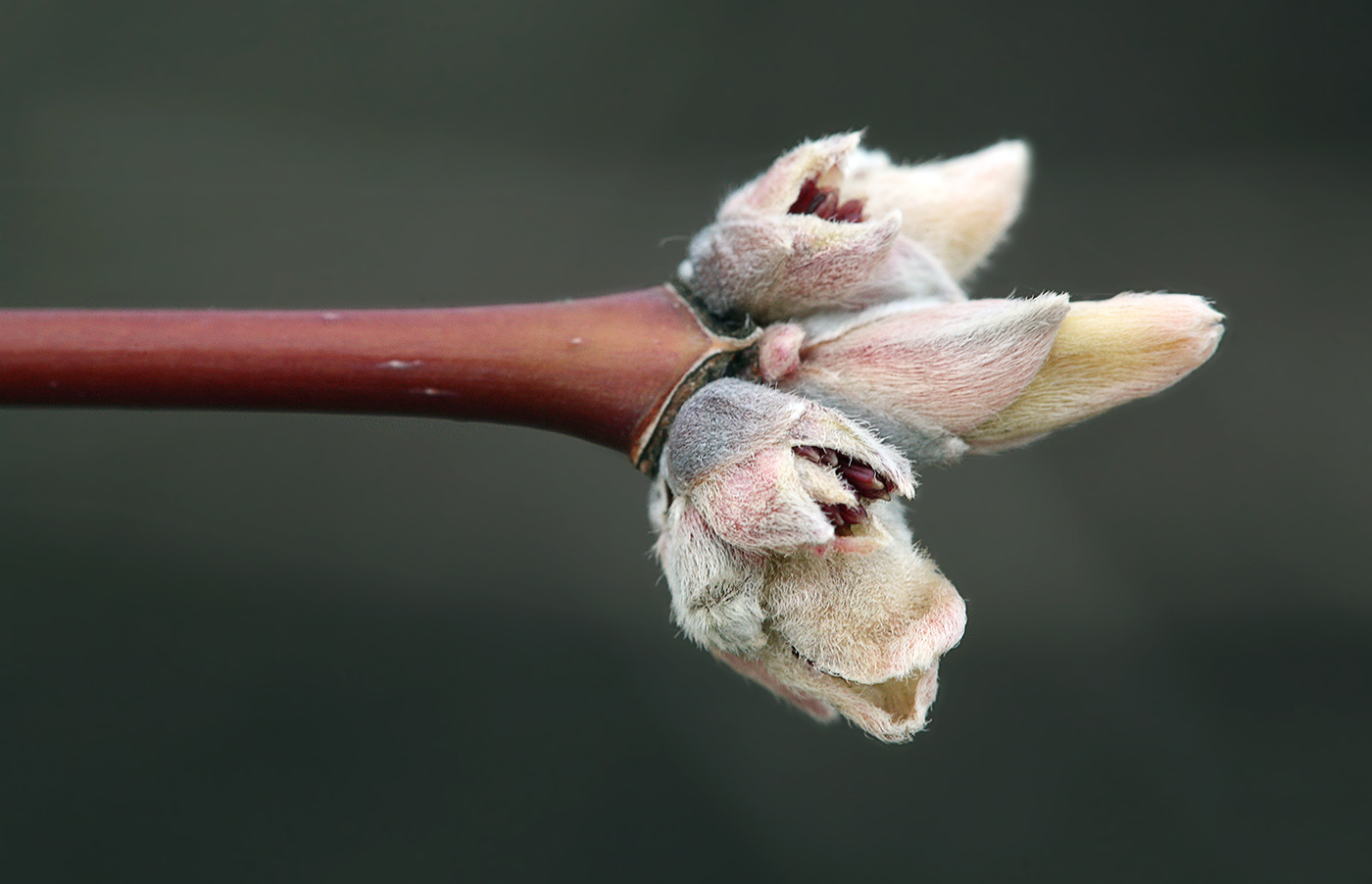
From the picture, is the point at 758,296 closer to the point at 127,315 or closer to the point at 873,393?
the point at 873,393

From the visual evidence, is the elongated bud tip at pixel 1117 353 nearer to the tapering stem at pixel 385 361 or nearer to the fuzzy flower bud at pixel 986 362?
the fuzzy flower bud at pixel 986 362

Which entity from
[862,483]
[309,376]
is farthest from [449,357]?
[862,483]

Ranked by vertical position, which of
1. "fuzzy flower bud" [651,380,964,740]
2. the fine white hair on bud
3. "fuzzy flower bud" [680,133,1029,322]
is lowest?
"fuzzy flower bud" [651,380,964,740]

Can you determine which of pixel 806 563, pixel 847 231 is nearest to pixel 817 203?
pixel 847 231

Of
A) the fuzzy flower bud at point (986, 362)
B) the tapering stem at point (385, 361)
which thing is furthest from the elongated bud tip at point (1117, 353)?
the tapering stem at point (385, 361)

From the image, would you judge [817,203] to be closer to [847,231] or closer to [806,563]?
[847,231]

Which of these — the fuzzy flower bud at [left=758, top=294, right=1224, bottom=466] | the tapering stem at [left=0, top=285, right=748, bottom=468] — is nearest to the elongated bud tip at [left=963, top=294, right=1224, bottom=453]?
the fuzzy flower bud at [left=758, top=294, right=1224, bottom=466]

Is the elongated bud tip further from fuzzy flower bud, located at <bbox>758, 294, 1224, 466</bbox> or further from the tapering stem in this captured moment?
the tapering stem

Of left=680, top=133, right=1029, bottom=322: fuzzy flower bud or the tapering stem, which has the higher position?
left=680, top=133, right=1029, bottom=322: fuzzy flower bud
